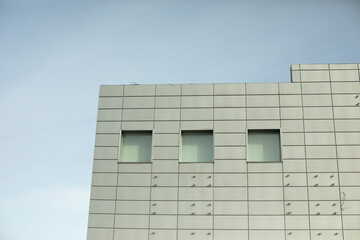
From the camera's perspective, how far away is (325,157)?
942 inches

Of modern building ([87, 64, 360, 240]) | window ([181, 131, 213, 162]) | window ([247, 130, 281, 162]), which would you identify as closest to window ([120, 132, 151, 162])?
modern building ([87, 64, 360, 240])

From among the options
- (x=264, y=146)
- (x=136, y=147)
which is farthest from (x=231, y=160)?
(x=136, y=147)

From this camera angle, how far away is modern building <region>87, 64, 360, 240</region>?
2322cm

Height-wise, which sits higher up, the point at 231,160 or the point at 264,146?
the point at 264,146

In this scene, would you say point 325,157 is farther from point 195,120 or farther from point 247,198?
point 195,120

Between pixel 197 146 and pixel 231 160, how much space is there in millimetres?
1948

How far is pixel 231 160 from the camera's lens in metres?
24.3

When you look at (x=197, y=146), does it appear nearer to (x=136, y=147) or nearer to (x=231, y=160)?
(x=231, y=160)

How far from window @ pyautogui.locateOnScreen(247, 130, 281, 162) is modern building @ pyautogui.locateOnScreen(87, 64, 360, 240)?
0.05 meters

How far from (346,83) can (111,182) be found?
42.3 ft

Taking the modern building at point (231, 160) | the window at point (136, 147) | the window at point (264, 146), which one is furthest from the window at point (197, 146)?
the window at point (264, 146)

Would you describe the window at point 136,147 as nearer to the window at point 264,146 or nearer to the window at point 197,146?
the window at point 197,146

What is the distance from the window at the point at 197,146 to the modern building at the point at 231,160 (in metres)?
0.05

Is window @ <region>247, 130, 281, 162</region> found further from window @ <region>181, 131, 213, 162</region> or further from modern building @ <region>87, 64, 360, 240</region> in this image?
window @ <region>181, 131, 213, 162</region>
